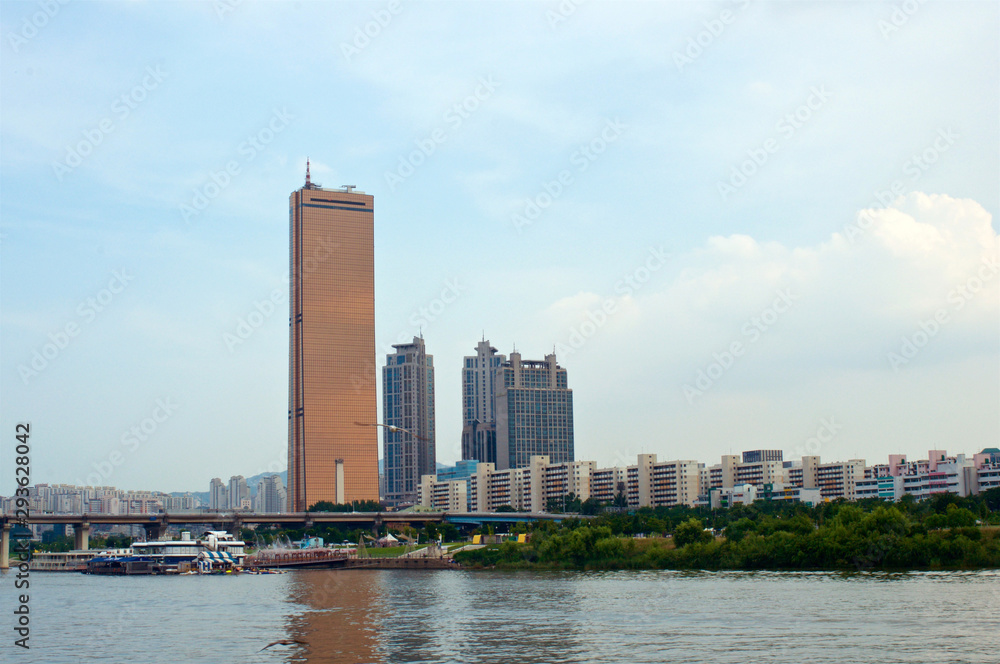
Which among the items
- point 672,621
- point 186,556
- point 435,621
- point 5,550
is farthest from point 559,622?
point 5,550

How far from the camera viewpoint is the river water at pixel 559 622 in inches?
1800

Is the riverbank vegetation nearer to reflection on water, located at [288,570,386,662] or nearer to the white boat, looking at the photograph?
reflection on water, located at [288,570,386,662]

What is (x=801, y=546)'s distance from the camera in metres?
93.1

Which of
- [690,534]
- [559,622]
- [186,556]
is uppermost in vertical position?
[690,534]

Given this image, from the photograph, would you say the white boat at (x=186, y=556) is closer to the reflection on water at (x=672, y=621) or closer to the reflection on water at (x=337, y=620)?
the reflection on water at (x=337, y=620)

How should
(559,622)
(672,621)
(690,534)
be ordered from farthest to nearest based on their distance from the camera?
1. (690,534)
2. (559,622)
3. (672,621)

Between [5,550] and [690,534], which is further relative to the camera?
[5,550]

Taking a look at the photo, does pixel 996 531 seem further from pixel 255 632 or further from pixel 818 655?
pixel 255 632

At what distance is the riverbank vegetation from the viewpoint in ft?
284

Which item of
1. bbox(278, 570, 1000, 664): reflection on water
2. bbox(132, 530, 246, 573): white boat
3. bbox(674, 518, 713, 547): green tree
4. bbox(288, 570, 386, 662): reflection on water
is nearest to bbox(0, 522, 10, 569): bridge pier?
bbox(132, 530, 246, 573): white boat

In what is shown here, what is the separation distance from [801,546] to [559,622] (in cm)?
4189

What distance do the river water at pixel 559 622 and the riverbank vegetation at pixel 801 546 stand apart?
6110mm

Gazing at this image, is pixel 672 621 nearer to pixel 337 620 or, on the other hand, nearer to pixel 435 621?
pixel 435 621

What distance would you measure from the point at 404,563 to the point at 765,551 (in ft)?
196
